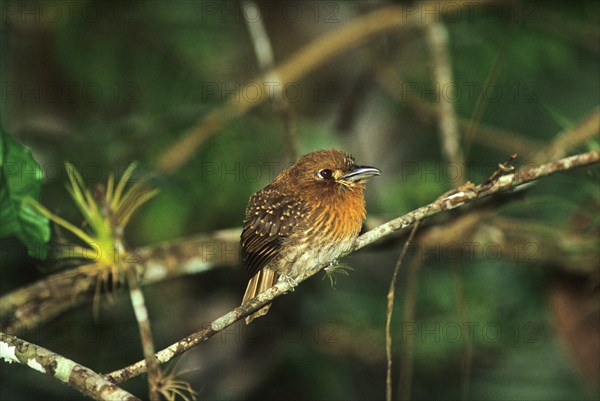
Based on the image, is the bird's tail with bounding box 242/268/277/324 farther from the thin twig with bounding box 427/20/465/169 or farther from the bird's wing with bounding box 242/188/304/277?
the thin twig with bounding box 427/20/465/169

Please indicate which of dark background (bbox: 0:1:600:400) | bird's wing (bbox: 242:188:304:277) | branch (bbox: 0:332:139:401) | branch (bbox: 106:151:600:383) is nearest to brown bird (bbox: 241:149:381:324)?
bird's wing (bbox: 242:188:304:277)

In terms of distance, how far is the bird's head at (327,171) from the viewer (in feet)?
10.0

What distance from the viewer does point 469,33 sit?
19.0ft

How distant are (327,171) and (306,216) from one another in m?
0.19

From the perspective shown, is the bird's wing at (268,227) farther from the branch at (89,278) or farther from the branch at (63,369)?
the branch at (63,369)

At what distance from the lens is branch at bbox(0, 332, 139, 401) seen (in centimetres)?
212

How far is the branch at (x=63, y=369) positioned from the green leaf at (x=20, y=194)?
60cm

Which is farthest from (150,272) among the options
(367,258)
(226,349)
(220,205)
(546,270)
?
(367,258)

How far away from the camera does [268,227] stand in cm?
304

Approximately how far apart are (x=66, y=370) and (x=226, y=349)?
3.02m

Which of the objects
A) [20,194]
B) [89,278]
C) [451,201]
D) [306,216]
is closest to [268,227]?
[306,216]

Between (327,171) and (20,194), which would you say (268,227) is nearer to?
(327,171)

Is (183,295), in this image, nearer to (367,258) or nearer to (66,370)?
(367,258)

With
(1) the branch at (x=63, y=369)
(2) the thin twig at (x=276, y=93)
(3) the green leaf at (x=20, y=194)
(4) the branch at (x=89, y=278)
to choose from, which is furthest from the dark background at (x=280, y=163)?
(1) the branch at (x=63, y=369)
